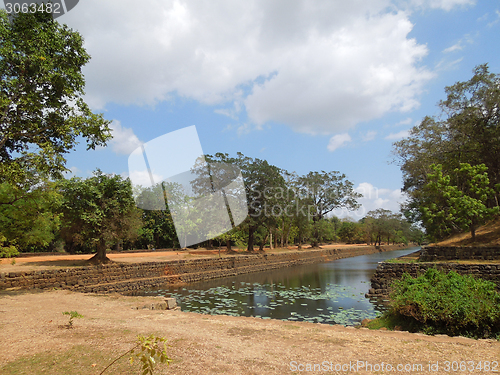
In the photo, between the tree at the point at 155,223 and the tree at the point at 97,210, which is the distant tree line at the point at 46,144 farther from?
the tree at the point at 155,223

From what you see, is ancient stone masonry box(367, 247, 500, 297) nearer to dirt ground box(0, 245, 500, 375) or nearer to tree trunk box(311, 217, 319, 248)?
dirt ground box(0, 245, 500, 375)

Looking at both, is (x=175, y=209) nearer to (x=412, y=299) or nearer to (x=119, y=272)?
(x=119, y=272)

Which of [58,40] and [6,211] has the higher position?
[58,40]

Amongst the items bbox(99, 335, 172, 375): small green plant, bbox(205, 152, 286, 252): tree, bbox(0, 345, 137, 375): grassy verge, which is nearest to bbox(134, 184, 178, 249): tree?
bbox(205, 152, 286, 252): tree

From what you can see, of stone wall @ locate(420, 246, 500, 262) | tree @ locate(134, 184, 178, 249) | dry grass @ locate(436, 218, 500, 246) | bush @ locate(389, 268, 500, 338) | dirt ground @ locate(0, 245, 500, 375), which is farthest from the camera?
tree @ locate(134, 184, 178, 249)

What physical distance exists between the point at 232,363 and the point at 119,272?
1412 cm

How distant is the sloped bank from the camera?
12.3m

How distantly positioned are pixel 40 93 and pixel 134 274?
34.9 ft

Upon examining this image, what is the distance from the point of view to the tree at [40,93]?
9.15 m

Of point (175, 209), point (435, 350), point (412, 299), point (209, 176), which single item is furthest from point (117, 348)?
point (175, 209)

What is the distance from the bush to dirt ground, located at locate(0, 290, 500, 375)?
1.23m

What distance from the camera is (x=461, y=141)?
2111 centimetres

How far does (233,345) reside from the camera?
16.1ft

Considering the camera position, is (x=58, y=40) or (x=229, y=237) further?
(x=229, y=237)
